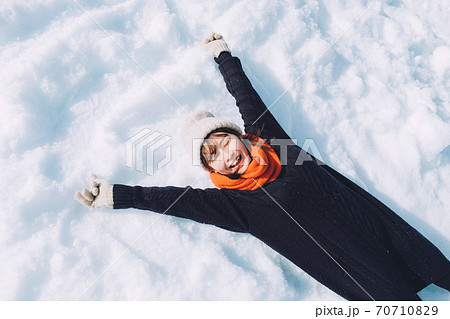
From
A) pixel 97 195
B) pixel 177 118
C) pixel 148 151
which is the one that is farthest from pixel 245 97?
pixel 97 195

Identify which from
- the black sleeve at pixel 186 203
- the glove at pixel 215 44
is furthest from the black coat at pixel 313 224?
the glove at pixel 215 44

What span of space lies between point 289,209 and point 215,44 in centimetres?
99

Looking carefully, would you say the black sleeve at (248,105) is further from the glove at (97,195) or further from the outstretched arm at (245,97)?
the glove at (97,195)

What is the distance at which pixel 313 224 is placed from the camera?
5.21ft

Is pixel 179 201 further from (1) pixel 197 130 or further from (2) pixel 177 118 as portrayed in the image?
(2) pixel 177 118

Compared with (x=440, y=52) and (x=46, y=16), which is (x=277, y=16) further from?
(x=46, y=16)

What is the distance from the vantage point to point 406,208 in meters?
2.06

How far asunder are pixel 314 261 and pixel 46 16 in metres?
1.86

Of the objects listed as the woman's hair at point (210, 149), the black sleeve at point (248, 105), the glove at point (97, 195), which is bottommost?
the glove at point (97, 195)

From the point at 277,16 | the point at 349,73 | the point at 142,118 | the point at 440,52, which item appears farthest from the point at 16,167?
the point at 440,52

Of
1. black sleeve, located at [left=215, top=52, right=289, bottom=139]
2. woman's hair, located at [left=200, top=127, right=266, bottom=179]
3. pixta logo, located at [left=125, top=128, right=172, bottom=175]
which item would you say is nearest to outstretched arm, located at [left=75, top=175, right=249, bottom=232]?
woman's hair, located at [left=200, top=127, right=266, bottom=179]

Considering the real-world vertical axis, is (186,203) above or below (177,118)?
below

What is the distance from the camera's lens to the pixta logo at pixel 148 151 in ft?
6.02

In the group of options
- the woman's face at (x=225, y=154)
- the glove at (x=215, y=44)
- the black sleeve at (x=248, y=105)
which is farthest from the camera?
the glove at (x=215, y=44)
